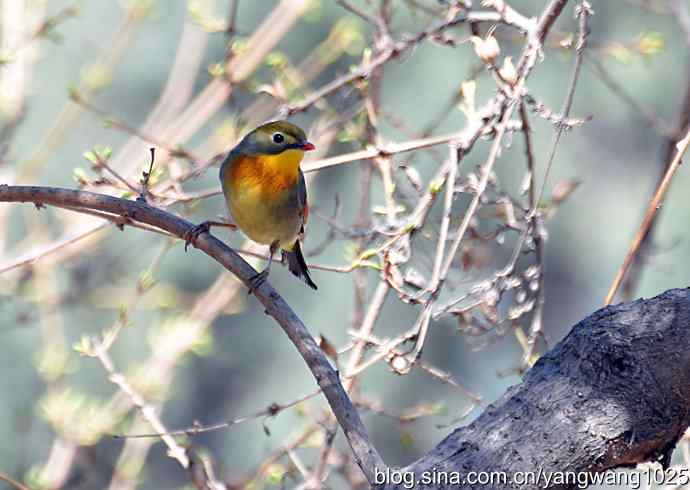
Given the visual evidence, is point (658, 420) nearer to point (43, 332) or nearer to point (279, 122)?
point (279, 122)

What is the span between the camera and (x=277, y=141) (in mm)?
4270

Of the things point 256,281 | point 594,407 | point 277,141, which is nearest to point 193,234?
point 256,281

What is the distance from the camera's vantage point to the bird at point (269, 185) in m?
4.20

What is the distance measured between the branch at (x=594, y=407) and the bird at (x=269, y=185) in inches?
65.0

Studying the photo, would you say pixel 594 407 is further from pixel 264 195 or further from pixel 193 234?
pixel 264 195

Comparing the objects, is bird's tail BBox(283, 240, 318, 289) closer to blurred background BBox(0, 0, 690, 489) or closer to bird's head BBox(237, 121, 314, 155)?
bird's head BBox(237, 121, 314, 155)

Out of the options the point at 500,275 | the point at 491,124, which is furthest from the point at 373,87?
the point at 500,275

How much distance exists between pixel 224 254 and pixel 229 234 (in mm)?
2427

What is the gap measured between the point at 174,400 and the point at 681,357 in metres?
4.49

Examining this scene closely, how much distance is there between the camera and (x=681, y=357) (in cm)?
271

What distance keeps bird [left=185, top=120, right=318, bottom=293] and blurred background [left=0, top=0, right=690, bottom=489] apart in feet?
2.51

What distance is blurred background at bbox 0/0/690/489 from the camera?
214 inches

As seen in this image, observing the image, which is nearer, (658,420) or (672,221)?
(658,420)

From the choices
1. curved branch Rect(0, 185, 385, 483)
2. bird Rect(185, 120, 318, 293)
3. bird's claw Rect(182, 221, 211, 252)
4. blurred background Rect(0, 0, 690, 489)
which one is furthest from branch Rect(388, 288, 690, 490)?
blurred background Rect(0, 0, 690, 489)
